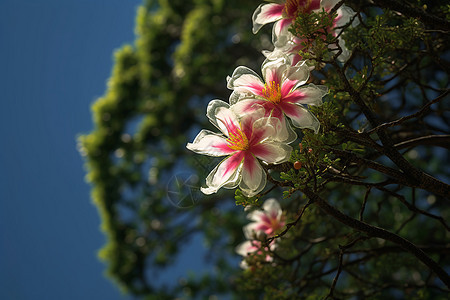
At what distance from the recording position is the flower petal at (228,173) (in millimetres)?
642

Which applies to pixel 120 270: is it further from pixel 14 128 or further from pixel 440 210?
pixel 14 128

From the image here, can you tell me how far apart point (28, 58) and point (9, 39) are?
0.88 metres

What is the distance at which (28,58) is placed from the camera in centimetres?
1630

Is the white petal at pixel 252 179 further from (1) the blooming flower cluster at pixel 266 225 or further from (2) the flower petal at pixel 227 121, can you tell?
(1) the blooming flower cluster at pixel 266 225

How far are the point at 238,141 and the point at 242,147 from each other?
11mm

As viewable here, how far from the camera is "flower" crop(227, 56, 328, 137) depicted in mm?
639

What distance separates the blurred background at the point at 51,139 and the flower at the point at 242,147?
550 inches

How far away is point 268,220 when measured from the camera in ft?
3.63

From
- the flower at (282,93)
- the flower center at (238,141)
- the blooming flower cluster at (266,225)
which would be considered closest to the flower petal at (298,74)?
the flower at (282,93)

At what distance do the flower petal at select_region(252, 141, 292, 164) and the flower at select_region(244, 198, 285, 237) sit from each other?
0.46 m

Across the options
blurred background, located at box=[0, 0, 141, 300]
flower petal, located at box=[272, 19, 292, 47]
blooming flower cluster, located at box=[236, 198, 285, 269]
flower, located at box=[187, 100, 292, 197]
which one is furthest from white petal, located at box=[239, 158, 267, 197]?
blurred background, located at box=[0, 0, 141, 300]

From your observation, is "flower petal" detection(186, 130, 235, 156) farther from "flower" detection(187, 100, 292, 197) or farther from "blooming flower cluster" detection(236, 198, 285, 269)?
"blooming flower cluster" detection(236, 198, 285, 269)

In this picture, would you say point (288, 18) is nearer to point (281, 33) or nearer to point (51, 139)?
point (281, 33)

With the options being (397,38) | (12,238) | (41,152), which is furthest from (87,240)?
(397,38)
